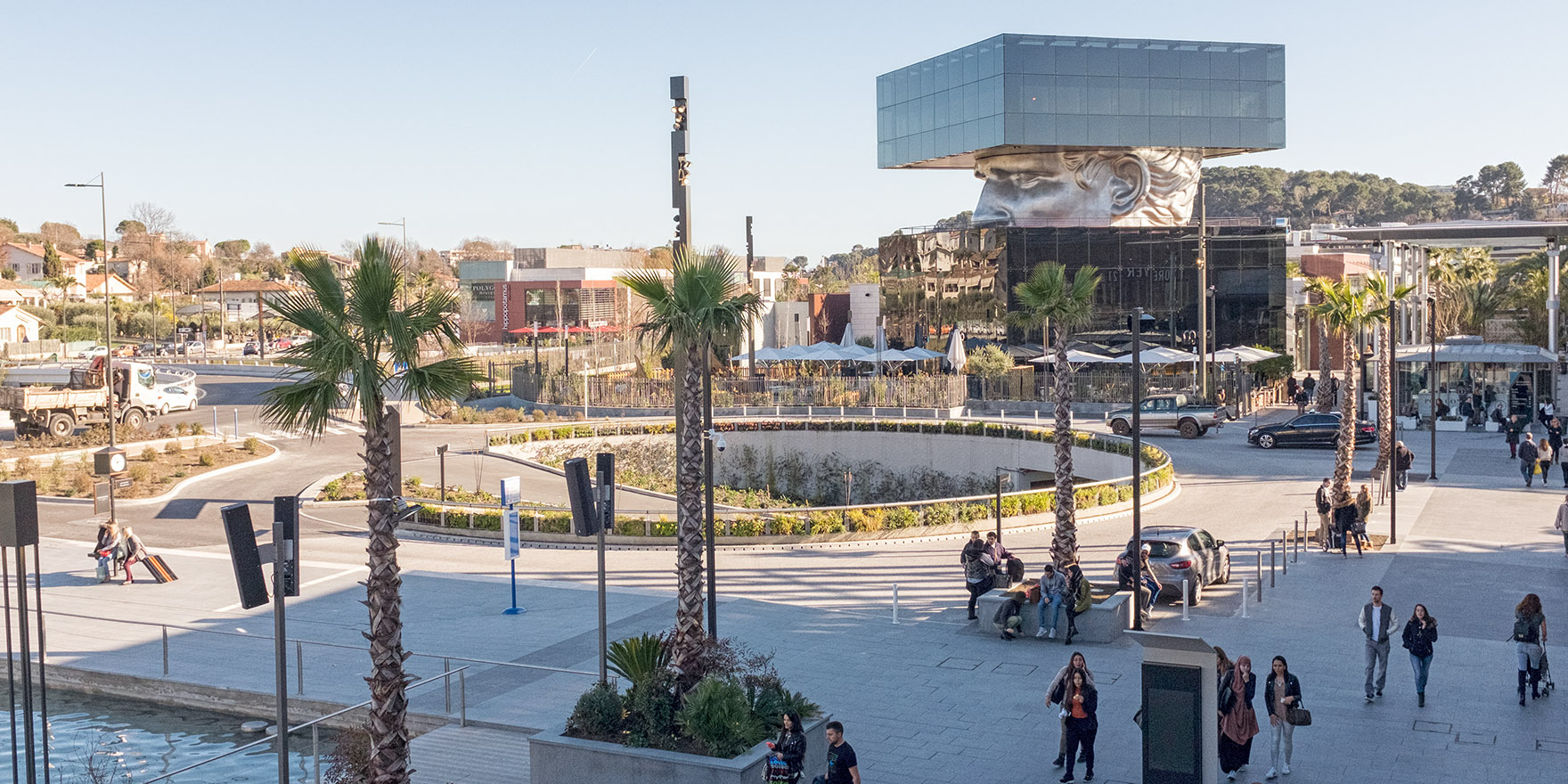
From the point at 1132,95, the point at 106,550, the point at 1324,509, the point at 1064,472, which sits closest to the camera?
the point at 1064,472

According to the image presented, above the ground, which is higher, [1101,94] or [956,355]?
[1101,94]

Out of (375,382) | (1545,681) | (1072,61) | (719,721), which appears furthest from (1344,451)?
(1072,61)

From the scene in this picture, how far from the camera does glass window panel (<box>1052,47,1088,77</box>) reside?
241ft

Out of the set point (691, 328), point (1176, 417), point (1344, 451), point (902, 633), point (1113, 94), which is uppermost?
point (1113, 94)

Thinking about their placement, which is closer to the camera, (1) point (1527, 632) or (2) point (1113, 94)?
(1) point (1527, 632)

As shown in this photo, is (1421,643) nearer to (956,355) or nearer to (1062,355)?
(1062,355)

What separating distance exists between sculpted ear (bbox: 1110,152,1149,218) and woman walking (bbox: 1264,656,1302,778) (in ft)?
215

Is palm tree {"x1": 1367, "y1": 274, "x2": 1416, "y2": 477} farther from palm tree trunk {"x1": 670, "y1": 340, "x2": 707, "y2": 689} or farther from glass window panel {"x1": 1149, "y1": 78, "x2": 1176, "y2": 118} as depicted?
glass window panel {"x1": 1149, "y1": 78, "x2": 1176, "y2": 118}

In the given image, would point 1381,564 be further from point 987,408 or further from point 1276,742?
point 987,408

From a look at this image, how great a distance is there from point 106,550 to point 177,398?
100ft

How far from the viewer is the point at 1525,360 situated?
4859 centimetres

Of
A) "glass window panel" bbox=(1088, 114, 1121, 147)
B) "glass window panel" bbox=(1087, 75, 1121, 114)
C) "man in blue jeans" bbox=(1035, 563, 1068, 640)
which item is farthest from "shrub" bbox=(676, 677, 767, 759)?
"glass window panel" bbox=(1087, 75, 1121, 114)

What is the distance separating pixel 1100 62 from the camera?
73.8 m

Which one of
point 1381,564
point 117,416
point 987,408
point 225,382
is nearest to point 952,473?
point 987,408
